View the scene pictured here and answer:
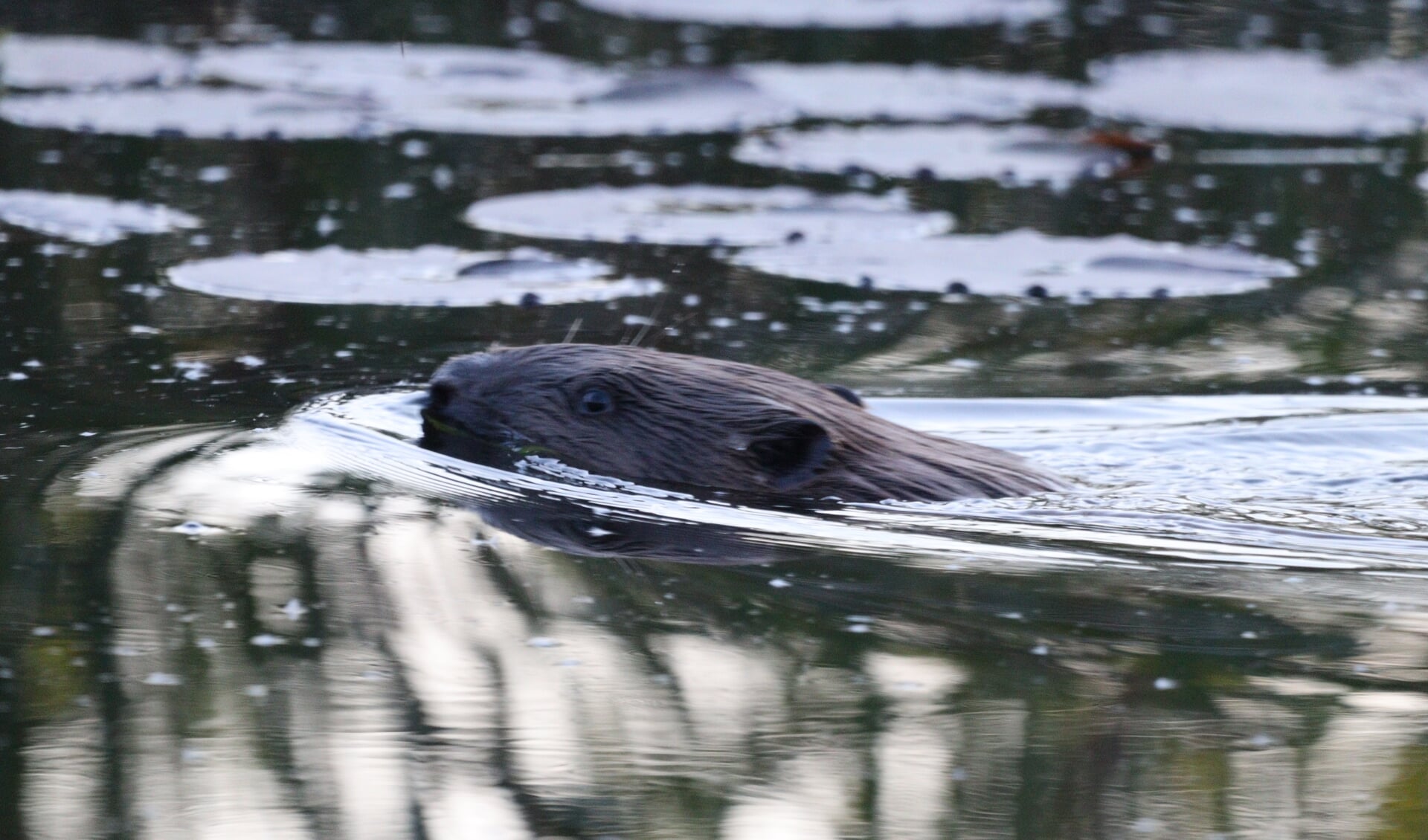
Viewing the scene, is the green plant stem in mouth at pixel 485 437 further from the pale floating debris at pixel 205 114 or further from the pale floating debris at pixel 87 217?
the pale floating debris at pixel 205 114

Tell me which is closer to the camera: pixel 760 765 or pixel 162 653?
pixel 760 765

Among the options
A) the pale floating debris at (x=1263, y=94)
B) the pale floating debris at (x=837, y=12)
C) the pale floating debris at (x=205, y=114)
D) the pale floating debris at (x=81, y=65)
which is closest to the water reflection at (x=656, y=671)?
the pale floating debris at (x=205, y=114)

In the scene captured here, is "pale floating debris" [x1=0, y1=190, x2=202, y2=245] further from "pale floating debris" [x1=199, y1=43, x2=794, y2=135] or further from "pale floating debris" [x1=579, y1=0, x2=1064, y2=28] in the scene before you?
"pale floating debris" [x1=579, y1=0, x2=1064, y2=28]

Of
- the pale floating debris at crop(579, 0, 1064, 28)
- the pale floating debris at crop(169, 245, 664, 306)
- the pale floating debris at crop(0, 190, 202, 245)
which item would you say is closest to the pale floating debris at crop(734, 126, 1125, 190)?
the pale floating debris at crop(169, 245, 664, 306)

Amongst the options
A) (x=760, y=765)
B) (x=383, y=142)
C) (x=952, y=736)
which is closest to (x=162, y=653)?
(x=760, y=765)

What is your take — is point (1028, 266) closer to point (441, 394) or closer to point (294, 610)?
point (441, 394)

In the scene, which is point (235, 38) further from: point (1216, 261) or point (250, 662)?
point (250, 662)

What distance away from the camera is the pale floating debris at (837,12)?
41.4 ft

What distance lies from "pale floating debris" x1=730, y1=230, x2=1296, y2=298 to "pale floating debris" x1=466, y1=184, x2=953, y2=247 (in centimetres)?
20

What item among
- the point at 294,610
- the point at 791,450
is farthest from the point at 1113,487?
the point at 294,610

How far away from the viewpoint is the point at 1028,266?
7051mm

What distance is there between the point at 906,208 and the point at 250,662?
5.20 metres

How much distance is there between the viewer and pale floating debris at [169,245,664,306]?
6.30 m

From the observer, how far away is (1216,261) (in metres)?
7.09
